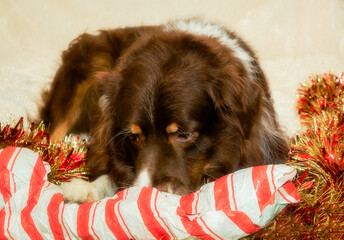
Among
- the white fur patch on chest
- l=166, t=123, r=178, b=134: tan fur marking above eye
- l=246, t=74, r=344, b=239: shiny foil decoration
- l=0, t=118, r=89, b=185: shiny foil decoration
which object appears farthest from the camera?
the white fur patch on chest

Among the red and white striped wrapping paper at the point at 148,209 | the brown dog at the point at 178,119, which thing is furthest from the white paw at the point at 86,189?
the red and white striped wrapping paper at the point at 148,209

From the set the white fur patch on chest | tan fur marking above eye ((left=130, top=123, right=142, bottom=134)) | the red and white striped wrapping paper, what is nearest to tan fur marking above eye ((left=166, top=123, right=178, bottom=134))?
tan fur marking above eye ((left=130, top=123, right=142, bottom=134))

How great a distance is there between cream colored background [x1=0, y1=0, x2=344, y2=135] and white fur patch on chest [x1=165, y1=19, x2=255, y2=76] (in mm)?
1227

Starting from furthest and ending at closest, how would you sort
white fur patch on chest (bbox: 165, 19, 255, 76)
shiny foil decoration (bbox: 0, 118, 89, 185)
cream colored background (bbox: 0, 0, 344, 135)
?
cream colored background (bbox: 0, 0, 344, 135) < white fur patch on chest (bbox: 165, 19, 255, 76) < shiny foil decoration (bbox: 0, 118, 89, 185)

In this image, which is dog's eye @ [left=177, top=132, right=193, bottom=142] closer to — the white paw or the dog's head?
the dog's head

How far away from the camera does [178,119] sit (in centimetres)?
241

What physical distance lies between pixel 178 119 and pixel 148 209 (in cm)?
64

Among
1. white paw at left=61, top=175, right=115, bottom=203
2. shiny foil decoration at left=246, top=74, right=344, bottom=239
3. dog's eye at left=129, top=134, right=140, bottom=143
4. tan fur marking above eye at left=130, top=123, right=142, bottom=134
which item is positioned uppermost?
tan fur marking above eye at left=130, top=123, right=142, bottom=134

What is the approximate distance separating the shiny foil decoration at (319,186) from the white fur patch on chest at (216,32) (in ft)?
2.00

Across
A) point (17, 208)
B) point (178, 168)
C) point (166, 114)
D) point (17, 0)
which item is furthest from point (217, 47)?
point (17, 0)

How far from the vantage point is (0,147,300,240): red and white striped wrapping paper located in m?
1.82

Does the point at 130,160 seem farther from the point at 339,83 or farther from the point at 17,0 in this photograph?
the point at 17,0

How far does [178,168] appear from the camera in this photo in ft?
8.02

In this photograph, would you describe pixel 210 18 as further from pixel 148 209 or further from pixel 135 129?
pixel 148 209
